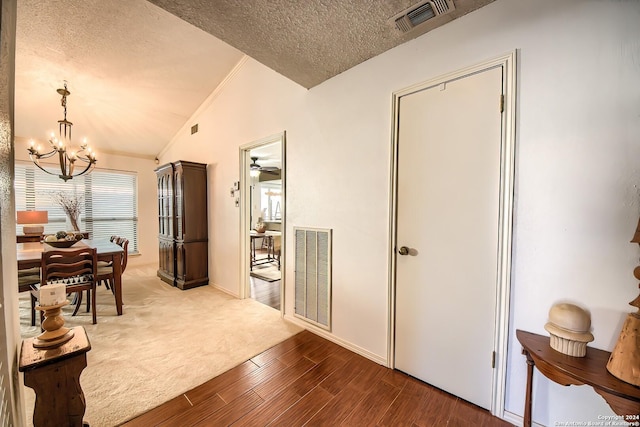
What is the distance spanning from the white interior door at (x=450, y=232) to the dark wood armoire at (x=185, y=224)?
3.38 meters

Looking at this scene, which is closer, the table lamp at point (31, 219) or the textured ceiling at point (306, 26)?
the textured ceiling at point (306, 26)

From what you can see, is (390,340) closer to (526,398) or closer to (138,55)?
(526,398)

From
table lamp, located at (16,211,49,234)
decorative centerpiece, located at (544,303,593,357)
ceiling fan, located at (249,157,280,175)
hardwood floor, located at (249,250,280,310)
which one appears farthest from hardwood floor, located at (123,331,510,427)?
ceiling fan, located at (249,157,280,175)

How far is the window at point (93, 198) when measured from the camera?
13.3 ft

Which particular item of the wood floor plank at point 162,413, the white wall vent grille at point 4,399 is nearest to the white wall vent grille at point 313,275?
Answer: the wood floor plank at point 162,413

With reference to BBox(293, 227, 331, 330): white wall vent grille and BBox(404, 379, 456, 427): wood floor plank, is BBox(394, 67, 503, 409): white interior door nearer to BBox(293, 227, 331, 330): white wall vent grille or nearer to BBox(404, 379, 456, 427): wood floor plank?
BBox(404, 379, 456, 427): wood floor plank

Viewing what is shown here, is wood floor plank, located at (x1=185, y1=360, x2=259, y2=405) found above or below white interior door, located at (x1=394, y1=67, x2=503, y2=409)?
below

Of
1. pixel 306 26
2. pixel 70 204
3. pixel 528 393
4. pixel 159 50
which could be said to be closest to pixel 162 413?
pixel 528 393

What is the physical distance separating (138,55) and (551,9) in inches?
158

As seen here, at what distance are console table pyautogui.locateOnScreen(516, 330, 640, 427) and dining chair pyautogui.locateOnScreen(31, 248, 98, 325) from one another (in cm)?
380

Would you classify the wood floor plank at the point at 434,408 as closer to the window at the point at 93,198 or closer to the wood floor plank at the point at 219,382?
the wood floor plank at the point at 219,382

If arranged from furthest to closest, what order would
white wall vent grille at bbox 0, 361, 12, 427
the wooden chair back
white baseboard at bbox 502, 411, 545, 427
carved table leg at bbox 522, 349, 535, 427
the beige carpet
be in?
the wooden chair back < the beige carpet < white baseboard at bbox 502, 411, 545, 427 < carved table leg at bbox 522, 349, 535, 427 < white wall vent grille at bbox 0, 361, 12, 427

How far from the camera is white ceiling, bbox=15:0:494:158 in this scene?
1.55 m

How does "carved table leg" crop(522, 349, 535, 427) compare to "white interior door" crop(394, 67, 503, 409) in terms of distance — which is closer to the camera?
"carved table leg" crop(522, 349, 535, 427)
